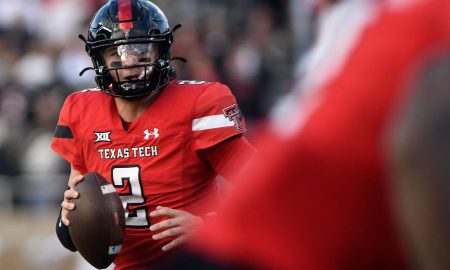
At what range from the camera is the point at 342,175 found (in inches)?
37.7

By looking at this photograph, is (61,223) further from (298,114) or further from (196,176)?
(298,114)

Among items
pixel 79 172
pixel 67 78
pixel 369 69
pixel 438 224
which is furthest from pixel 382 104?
pixel 67 78

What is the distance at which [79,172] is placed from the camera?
3611 millimetres

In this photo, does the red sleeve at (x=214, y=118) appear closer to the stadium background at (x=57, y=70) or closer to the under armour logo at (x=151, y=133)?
the under armour logo at (x=151, y=133)

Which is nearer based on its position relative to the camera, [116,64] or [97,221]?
[97,221]

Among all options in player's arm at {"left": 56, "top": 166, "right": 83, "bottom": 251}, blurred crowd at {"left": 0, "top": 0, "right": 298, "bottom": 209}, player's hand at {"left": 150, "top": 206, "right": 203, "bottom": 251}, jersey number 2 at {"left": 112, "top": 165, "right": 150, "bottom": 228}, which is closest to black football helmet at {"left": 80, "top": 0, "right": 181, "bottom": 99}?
jersey number 2 at {"left": 112, "top": 165, "right": 150, "bottom": 228}

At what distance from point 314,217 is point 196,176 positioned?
2450mm

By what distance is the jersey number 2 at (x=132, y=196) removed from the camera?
3375mm

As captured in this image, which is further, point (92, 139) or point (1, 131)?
point (1, 131)

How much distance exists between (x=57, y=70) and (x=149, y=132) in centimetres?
548

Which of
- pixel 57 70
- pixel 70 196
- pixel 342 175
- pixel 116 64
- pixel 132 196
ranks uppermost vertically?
Answer: pixel 342 175

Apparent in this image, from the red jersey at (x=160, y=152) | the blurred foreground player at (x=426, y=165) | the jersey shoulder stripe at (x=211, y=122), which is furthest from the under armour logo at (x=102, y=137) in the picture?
the blurred foreground player at (x=426, y=165)

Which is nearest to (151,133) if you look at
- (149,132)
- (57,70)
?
(149,132)

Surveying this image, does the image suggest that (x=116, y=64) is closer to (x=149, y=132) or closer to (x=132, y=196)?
(x=149, y=132)
